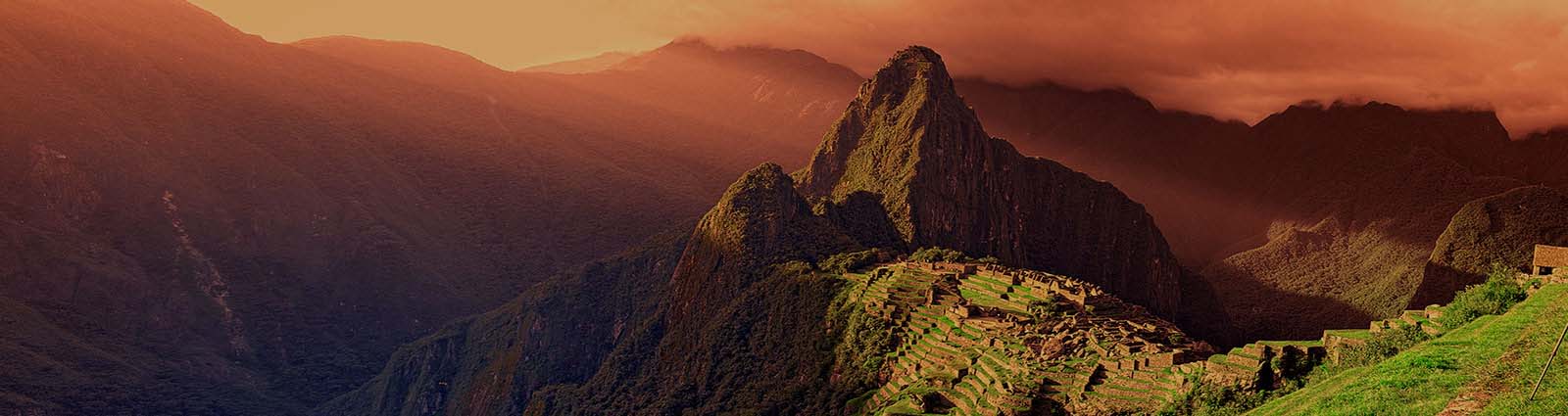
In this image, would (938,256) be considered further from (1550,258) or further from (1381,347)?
(1381,347)

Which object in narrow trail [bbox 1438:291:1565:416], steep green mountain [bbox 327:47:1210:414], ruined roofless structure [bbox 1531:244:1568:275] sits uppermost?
ruined roofless structure [bbox 1531:244:1568:275]

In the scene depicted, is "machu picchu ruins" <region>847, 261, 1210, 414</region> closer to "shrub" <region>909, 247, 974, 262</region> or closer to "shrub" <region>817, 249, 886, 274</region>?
"shrub" <region>817, 249, 886, 274</region>

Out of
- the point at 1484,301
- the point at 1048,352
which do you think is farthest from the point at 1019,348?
the point at 1484,301

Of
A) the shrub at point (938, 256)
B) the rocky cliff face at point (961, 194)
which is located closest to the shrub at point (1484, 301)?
the shrub at point (938, 256)

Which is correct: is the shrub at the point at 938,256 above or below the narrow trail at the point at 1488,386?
below

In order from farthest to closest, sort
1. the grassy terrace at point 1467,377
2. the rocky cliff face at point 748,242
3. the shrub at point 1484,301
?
the rocky cliff face at point 748,242, the shrub at point 1484,301, the grassy terrace at point 1467,377

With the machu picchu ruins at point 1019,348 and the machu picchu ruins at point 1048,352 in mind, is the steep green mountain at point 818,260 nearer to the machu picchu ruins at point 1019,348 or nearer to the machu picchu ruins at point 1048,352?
the machu picchu ruins at point 1019,348

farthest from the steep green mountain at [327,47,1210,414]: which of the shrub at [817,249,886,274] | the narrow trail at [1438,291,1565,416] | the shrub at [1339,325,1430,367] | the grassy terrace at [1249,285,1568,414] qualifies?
the narrow trail at [1438,291,1565,416]
